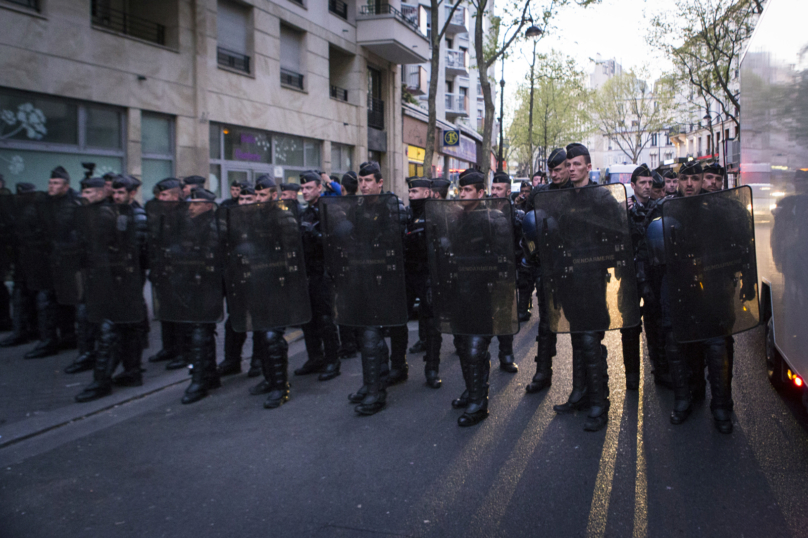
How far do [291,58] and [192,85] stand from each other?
4521mm

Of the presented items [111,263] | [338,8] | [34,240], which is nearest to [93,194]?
[111,263]

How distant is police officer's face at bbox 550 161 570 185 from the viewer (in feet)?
15.1

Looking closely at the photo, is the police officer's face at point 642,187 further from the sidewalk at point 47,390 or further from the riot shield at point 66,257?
the riot shield at point 66,257

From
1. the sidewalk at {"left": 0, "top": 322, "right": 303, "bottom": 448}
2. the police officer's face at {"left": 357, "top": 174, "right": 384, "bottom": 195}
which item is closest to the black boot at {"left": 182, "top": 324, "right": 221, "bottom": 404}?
the sidewalk at {"left": 0, "top": 322, "right": 303, "bottom": 448}

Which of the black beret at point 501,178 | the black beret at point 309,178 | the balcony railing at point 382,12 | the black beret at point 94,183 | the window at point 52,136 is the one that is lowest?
the black beret at point 94,183

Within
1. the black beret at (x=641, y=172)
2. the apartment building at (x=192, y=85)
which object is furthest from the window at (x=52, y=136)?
the black beret at (x=641, y=172)

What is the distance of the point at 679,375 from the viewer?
14.7ft

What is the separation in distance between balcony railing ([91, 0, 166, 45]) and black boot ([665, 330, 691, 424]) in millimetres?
12143

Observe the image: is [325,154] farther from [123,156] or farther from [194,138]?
[123,156]

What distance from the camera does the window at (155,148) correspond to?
13.4m

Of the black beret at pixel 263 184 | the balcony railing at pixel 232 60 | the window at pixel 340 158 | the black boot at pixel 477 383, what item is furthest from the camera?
the window at pixel 340 158

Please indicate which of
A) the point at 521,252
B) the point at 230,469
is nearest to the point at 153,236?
the point at 230,469

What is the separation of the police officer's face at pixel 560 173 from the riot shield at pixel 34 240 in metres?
5.07

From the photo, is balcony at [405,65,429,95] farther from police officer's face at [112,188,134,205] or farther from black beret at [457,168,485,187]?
black beret at [457,168,485,187]
